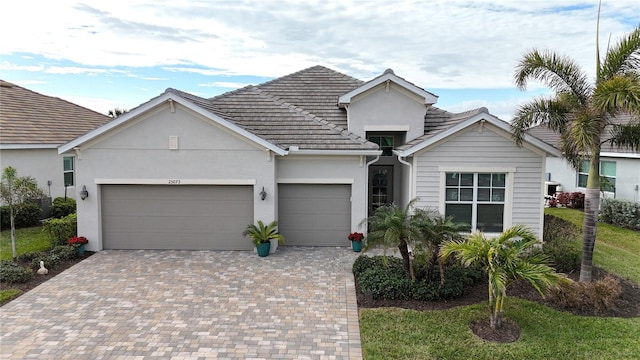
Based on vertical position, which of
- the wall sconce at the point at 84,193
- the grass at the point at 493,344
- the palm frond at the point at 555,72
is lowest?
the grass at the point at 493,344

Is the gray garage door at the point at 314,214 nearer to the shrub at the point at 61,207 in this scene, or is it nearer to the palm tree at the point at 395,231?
the palm tree at the point at 395,231

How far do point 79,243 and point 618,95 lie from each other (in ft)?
46.1

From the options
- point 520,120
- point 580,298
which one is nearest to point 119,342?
point 580,298

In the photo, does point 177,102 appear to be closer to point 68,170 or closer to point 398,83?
point 398,83

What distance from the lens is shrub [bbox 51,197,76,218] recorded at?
1630cm

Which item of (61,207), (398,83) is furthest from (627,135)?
(61,207)

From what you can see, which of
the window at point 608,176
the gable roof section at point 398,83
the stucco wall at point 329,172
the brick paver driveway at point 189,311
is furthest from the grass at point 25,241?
the window at point 608,176

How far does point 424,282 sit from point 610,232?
11.1 meters

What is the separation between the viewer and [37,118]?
60.6ft

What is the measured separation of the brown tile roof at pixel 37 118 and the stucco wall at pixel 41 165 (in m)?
0.45

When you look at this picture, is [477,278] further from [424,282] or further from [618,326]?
[618,326]

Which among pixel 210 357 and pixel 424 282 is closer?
pixel 210 357

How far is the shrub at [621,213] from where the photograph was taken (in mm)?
16188

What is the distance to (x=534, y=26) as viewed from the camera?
1299 cm
